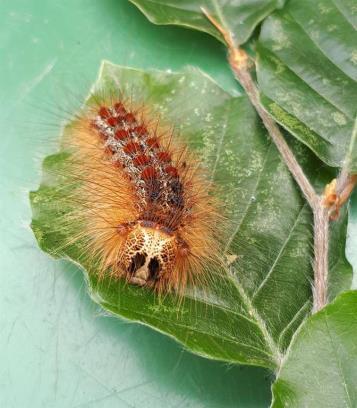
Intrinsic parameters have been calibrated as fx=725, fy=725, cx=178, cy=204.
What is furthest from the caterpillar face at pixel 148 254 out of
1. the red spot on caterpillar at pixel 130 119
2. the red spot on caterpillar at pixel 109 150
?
the red spot on caterpillar at pixel 130 119

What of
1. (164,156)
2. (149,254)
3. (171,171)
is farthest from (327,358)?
(164,156)

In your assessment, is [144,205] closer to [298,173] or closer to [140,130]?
[140,130]

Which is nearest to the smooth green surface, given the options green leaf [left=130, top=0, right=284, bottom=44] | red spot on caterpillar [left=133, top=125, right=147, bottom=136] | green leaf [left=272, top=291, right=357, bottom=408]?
green leaf [left=130, top=0, right=284, bottom=44]

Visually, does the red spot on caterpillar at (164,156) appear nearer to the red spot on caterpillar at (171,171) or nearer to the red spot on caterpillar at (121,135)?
the red spot on caterpillar at (171,171)

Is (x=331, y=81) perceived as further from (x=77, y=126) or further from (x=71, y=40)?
(x=71, y=40)

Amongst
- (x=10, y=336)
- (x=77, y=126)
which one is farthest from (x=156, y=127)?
(x=10, y=336)

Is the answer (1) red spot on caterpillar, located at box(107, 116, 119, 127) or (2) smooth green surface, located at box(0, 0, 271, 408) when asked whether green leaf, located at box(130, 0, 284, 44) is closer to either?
(2) smooth green surface, located at box(0, 0, 271, 408)
